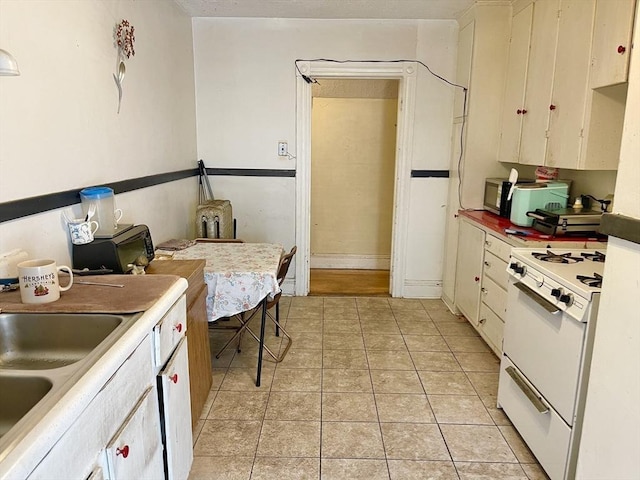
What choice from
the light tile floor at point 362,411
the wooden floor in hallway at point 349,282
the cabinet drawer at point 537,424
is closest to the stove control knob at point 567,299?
the cabinet drawer at point 537,424

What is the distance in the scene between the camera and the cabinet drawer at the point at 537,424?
1.79m

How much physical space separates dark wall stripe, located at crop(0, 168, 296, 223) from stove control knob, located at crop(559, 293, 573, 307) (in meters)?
2.09

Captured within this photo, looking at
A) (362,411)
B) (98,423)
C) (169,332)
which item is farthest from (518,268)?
(98,423)

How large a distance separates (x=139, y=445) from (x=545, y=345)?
64.5 inches

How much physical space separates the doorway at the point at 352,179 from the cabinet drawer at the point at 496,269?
1.78 metres

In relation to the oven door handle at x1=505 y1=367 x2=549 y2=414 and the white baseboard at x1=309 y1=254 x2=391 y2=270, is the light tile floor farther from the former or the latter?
the white baseboard at x1=309 y1=254 x2=391 y2=270

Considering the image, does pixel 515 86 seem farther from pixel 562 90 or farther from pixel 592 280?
pixel 592 280

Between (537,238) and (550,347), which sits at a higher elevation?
(537,238)

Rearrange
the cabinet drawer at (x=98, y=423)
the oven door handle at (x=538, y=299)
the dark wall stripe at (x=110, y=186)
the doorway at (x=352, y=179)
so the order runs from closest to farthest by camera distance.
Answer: the cabinet drawer at (x=98, y=423), the dark wall stripe at (x=110, y=186), the oven door handle at (x=538, y=299), the doorway at (x=352, y=179)

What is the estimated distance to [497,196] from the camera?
132 inches

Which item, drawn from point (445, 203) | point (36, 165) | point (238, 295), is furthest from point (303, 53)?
point (36, 165)

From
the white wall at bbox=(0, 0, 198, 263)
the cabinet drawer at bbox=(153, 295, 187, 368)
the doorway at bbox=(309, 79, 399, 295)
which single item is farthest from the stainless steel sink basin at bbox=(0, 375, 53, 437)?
the doorway at bbox=(309, 79, 399, 295)

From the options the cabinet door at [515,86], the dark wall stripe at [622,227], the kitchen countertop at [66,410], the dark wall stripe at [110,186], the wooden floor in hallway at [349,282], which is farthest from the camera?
the wooden floor in hallway at [349,282]

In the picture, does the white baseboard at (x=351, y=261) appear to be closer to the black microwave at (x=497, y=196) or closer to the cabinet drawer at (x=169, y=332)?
the black microwave at (x=497, y=196)
